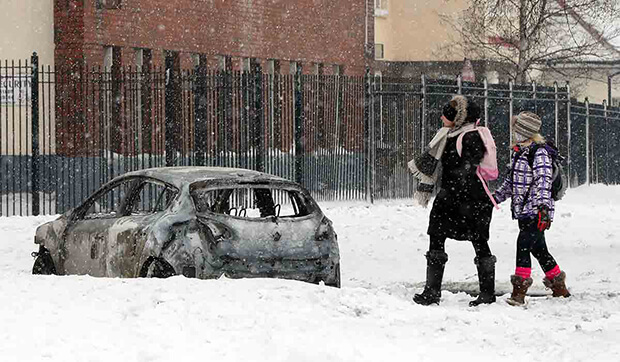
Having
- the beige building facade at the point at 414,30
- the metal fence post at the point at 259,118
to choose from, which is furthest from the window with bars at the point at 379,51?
the metal fence post at the point at 259,118

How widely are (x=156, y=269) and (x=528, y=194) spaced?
3186mm

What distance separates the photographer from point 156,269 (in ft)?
37.4

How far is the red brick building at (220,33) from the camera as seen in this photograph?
91.6 ft

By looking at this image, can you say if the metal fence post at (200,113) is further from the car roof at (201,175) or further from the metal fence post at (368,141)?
the car roof at (201,175)

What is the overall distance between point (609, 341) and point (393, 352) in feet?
5.50

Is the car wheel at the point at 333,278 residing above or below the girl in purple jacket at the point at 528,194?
below

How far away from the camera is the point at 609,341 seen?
30.8 ft

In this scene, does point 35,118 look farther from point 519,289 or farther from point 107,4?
point 519,289

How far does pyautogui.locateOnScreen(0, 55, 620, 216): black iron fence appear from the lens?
23641 mm

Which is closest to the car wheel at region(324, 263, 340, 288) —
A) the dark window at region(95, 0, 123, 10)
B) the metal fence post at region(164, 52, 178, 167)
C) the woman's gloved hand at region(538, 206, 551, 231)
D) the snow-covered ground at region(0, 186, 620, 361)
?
the snow-covered ground at region(0, 186, 620, 361)

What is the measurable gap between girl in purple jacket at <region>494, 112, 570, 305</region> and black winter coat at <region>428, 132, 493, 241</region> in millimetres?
494

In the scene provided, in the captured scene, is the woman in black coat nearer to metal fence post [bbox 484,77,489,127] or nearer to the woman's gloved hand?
the woman's gloved hand

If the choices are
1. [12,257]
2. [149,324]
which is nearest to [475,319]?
[149,324]

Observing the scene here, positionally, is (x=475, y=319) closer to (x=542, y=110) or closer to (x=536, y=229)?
(x=536, y=229)
